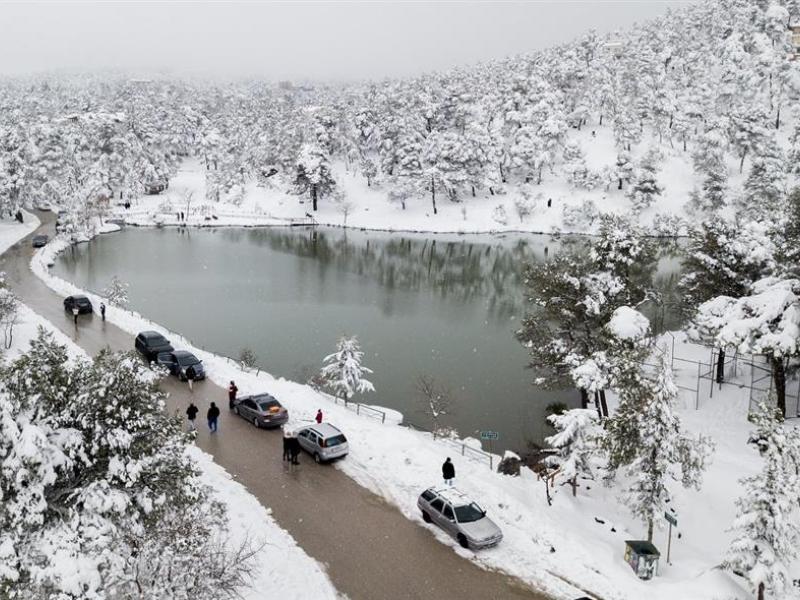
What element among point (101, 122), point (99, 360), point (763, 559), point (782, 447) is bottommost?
point (763, 559)

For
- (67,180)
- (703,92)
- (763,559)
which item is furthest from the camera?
(703,92)

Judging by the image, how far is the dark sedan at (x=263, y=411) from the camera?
2472 centimetres

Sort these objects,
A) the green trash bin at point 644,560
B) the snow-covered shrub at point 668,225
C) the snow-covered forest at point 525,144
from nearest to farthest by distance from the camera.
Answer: the green trash bin at point 644,560
the snow-covered shrub at point 668,225
the snow-covered forest at point 525,144

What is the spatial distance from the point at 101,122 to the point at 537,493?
10021 centimetres

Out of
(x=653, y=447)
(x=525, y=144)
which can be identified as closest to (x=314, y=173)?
(x=525, y=144)

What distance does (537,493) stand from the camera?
21.4m

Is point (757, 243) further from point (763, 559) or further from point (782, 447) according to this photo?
point (763, 559)

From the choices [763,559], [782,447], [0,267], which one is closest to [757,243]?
[782,447]

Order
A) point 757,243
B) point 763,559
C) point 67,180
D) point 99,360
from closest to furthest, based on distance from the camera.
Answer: point 99,360, point 763,559, point 757,243, point 67,180

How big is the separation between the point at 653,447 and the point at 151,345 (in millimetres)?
24454

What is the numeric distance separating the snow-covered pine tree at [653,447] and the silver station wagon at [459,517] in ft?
13.5

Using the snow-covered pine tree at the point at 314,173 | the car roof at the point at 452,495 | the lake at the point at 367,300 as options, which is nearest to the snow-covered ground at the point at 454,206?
the snow-covered pine tree at the point at 314,173

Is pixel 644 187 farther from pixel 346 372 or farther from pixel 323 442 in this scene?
pixel 323 442

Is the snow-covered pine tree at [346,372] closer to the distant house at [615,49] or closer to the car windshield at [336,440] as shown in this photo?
the car windshield at [336,440]
